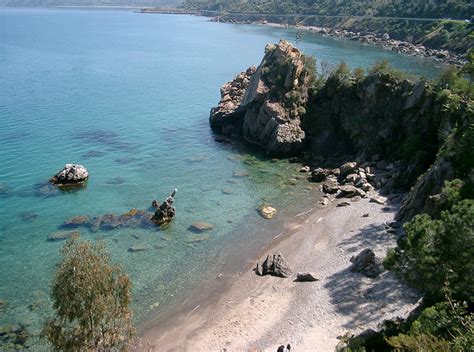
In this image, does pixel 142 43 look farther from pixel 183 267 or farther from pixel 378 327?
pixel 378 327

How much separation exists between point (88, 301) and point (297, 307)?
17763mm

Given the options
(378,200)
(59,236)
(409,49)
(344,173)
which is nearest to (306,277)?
(378,200)

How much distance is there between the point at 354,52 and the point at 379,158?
10322 centimetres

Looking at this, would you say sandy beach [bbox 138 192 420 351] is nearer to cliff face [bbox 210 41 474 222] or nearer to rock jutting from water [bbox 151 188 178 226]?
rock jutting from water [bbox 151 188 178 226]

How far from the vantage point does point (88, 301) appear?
21.6 metres

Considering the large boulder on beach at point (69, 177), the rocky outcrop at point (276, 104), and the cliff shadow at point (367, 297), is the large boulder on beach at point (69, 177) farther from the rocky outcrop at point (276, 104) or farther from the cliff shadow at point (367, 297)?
the cliff shadow at point (367, 297)

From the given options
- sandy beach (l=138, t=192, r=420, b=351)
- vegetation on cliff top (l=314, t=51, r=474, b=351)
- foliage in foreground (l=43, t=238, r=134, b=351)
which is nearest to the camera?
vegetation on cliff top (l=314, t=51, r=474, b=351)

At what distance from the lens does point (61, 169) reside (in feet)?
195

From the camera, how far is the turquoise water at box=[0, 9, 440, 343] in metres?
39.9

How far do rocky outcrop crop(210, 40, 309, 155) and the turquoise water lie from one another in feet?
12.4

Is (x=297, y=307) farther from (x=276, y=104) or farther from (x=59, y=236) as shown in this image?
(x=276, y=104)

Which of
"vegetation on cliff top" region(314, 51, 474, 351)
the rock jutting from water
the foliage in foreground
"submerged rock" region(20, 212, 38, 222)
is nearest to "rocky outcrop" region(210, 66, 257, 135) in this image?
"vegetation on cliff top" region(314, 51, 474, 351)

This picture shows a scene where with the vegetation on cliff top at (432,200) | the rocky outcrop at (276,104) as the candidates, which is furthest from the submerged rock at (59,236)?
the rocky outcrop at (276,104)

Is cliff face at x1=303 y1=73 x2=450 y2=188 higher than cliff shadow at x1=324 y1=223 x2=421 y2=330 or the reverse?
higher
